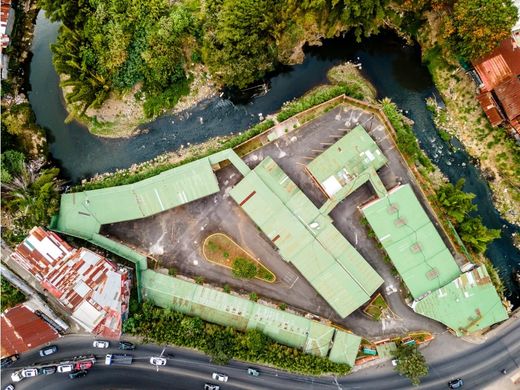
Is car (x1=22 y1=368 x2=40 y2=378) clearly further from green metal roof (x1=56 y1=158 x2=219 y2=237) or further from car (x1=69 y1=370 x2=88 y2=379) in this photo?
green metal roof (x1=56 y1=158 x2=219 y2=237)

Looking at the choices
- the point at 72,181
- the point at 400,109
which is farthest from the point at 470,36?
the point at 72,181

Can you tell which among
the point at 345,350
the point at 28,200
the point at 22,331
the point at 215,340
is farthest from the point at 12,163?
the point at 345,350

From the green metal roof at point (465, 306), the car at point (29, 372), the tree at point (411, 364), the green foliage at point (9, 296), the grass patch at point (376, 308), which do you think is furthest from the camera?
the grass patch at point (376, 308)

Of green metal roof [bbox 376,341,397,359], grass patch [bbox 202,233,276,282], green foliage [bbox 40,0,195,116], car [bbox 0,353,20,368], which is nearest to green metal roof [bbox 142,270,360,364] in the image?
green metal roof [bbox 376,341,397,359]

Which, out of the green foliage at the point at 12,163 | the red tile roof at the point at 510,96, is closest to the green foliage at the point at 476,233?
the red tile roof at the point at 510,96

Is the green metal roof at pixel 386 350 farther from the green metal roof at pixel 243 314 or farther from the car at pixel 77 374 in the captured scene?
the car at pixel 77 374

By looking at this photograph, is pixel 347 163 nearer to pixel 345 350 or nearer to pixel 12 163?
pixel 345 350
